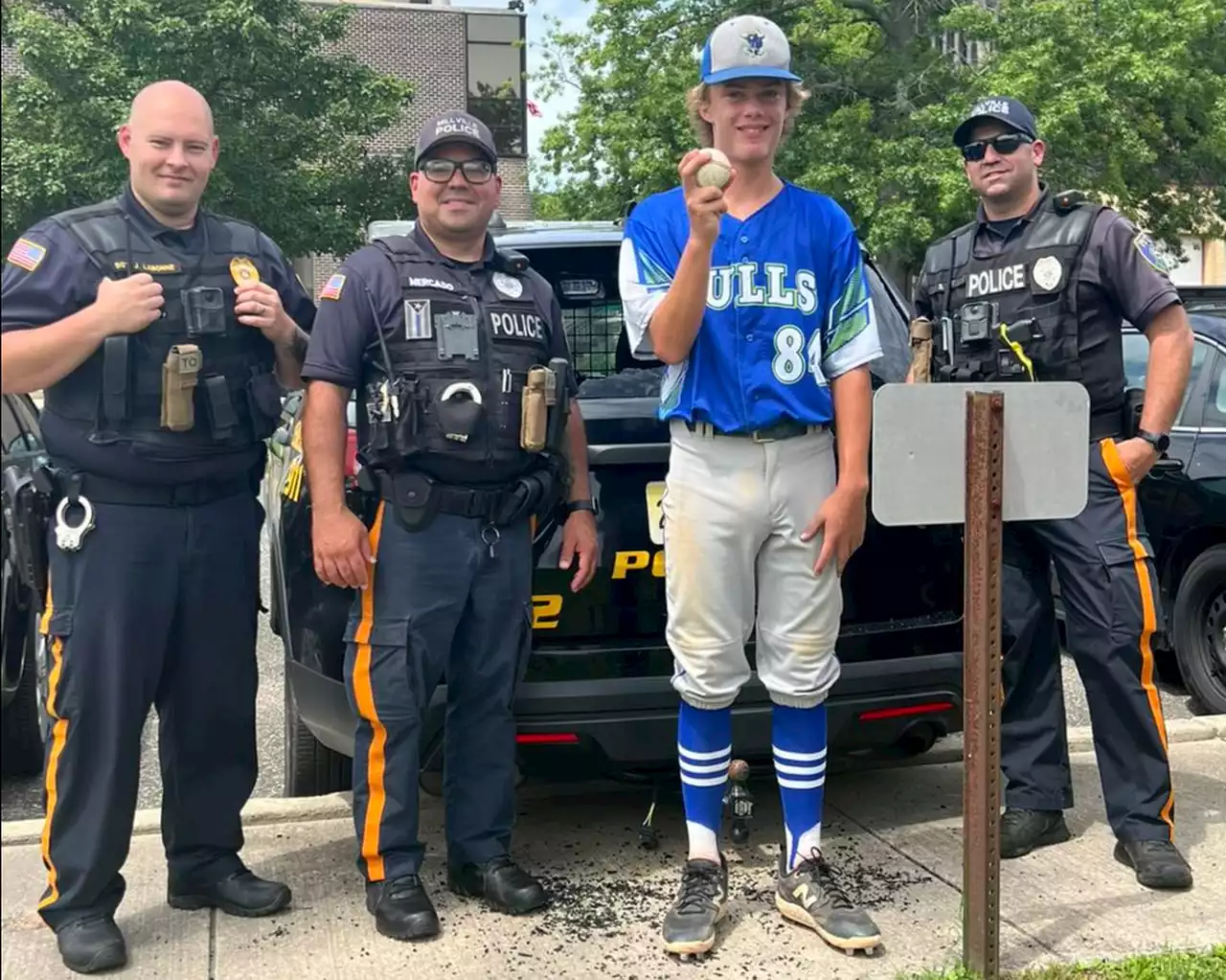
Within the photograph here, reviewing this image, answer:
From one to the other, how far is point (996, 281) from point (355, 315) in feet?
5.70

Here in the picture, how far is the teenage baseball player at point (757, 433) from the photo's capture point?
2.84 meters

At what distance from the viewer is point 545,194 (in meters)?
7.57

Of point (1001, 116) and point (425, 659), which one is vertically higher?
point (1001, 116)

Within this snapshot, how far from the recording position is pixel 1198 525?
200 inches

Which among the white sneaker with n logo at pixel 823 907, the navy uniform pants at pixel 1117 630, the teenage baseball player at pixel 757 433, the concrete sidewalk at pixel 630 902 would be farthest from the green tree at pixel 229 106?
the navy uniform pants at pixel 1117 630

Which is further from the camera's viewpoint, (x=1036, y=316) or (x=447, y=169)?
(x=1036, y=316)

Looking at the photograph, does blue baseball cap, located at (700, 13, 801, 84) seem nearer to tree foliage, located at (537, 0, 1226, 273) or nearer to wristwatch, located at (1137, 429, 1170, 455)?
wristwatch, located at (1137, 429, 1170, 455)

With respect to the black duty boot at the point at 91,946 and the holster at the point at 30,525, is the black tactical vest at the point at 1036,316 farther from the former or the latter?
the black duty boot at the point at 91,946

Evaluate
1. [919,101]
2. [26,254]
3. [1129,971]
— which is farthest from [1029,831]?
[919,101]

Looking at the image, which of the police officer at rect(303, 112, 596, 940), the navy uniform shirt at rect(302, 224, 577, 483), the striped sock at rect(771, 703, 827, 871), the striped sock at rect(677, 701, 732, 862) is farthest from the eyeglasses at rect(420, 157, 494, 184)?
the striped sock at rect(771, 703, 827, 871)

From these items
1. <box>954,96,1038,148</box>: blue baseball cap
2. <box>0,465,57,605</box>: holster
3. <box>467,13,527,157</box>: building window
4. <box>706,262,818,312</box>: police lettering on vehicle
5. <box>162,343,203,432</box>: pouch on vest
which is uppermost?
<box>467,13,527,157</box>: building window

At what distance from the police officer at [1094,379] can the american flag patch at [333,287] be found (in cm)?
170

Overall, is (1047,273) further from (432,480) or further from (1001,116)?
(432,480)

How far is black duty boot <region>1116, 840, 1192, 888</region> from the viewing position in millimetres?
3203
